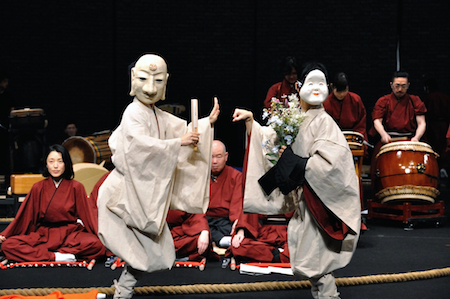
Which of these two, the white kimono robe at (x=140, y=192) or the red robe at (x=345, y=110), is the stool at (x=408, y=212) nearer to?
the red robe at (x=345, y=110)

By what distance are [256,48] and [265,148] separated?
18.9 feet

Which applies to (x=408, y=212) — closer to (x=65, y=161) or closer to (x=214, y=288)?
(x=214, y=288)

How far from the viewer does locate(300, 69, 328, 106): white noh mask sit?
3.04 meters

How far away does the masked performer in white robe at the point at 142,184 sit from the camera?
3068mm

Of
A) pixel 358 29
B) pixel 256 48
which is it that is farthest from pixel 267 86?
pixel 358 29

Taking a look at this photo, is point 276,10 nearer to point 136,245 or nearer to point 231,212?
point 231,212

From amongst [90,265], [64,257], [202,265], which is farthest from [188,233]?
[64,257]

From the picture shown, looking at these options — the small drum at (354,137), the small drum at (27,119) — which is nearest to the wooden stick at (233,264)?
the small drum at (354,137)

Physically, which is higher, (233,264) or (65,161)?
(65,161)

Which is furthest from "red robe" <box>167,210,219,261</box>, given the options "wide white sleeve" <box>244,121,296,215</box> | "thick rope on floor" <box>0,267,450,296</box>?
"wide white sleeve" <box>244,121,296,215</box>

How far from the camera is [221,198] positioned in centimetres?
495

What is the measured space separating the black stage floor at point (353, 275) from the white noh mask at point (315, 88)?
1253 mm

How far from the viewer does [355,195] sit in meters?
3.01

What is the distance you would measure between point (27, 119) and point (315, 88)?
474 cm
